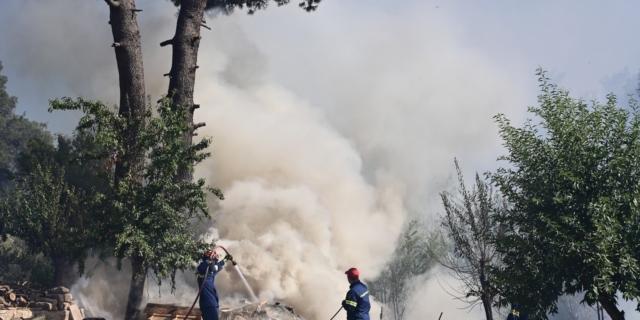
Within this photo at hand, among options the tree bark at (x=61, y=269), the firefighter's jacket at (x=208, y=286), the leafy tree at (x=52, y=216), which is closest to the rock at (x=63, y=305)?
the leafy tree at (x=52, y=216)

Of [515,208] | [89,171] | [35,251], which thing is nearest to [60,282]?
[35,251]

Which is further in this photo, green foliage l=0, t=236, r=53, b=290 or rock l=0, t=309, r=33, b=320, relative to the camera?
green foliage l=0, t=236, r=53, b=290

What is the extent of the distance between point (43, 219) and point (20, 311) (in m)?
5.86

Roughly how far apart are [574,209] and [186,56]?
505 inches

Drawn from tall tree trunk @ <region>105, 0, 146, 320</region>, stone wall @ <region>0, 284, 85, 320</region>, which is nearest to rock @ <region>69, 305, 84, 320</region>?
stone wall @ <region>0, 284, 85, 320</region>

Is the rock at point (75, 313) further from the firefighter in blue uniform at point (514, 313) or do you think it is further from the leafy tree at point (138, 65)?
the firefighter in blue uniform at point (514, 313)

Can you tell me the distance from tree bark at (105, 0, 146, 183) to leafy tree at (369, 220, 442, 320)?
3043 centimetres

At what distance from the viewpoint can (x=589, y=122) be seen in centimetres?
1198

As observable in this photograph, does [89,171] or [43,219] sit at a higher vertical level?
[89,171]

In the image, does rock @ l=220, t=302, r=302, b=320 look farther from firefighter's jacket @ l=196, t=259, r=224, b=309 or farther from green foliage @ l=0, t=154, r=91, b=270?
green foliage @ l=0, t=154, r=91, b=270

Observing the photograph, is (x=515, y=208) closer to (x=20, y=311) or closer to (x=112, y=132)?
(x=112, y=132)

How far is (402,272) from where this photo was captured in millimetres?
44688

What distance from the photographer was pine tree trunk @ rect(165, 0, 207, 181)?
18547mm

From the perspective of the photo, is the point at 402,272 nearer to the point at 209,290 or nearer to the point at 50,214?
the point at 50,214
